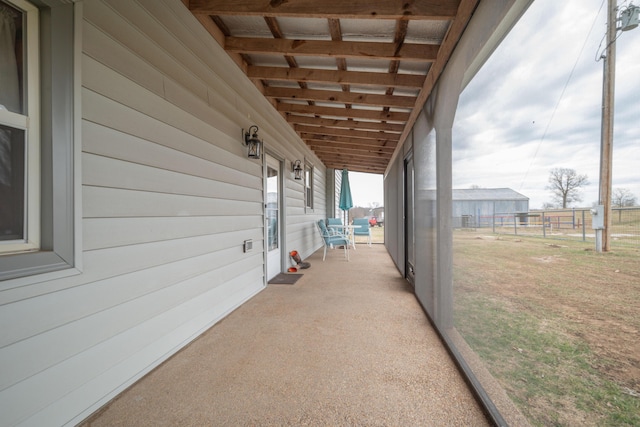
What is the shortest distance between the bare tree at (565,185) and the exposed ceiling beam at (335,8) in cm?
134

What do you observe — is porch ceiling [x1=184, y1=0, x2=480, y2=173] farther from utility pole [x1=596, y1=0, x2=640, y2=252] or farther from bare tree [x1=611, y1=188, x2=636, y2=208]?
bare tree [x1=611, y1=188, x2=636, y2=208]

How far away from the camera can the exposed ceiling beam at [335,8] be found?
1721mm

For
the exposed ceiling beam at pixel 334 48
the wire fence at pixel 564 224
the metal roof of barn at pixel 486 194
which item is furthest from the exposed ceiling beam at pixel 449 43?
the wire fence at pixel 564 224

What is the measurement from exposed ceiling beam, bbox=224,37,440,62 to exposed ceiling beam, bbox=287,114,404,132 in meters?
2.00

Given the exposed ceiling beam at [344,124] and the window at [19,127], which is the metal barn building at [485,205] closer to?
the window at [19,127]

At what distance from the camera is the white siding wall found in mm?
1158

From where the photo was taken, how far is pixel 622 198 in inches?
27.7

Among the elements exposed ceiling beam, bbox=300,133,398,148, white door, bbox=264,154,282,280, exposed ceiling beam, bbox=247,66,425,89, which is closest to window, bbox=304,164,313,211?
→ exposed ceiling beam, bbox=300,133,398,148

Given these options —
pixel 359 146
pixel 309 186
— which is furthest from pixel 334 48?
Answer: pixel 309 186

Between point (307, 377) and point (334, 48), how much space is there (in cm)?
248

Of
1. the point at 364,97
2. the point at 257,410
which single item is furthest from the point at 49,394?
the point at 364,97

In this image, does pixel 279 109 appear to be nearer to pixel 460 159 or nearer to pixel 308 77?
pixel 308 77

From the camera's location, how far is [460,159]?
6.15 feet

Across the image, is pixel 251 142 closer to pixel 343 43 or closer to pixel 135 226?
pixel 343 43
